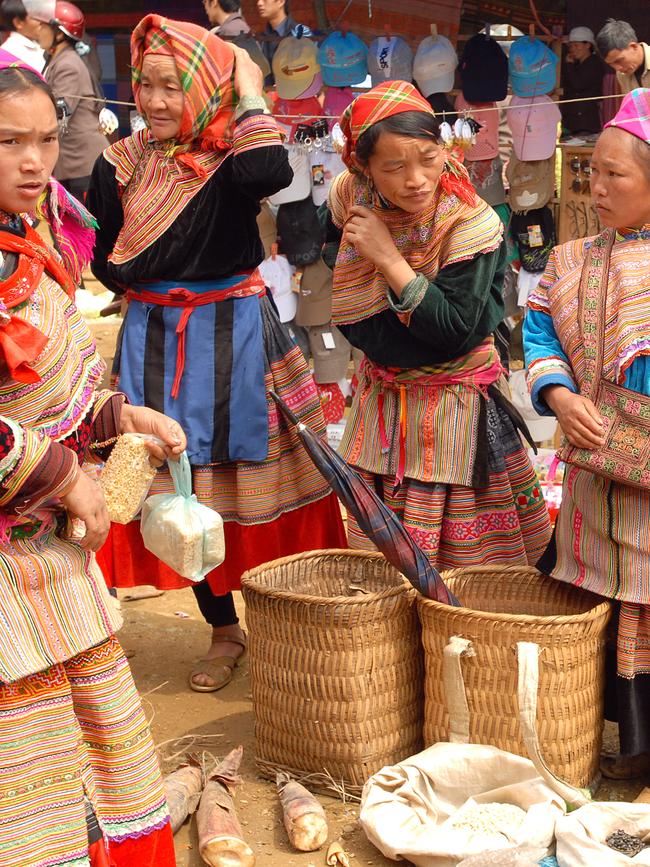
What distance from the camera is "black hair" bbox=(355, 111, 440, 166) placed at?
3.39 m

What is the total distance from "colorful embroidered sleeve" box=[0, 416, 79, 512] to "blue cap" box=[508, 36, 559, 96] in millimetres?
4514

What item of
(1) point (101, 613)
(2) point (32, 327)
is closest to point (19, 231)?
(2) point (32, 327)

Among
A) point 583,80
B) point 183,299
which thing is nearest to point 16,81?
point 183,299

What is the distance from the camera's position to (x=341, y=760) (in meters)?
3.46

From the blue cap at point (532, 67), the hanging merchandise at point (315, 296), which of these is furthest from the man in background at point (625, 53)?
the hanging merchandise at point (315, 296)

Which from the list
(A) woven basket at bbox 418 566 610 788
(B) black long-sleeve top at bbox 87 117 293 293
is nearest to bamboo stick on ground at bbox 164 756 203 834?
(A) woven basket at bbox 418 566 610 788

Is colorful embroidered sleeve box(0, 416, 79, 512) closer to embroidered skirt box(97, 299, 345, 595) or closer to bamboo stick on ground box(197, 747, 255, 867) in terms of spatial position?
bamboo stick on ground box(197, 747, 255, 867)

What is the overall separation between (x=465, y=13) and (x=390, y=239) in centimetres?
353

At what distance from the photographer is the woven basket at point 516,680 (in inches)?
125

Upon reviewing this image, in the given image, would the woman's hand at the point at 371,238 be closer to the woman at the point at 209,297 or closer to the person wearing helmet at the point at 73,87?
the woman at the point at 209,297

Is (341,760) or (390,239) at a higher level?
(390,239)

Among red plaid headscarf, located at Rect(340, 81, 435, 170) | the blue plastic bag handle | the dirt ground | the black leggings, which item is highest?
red plaid headscarf, located at Rect(340, 81, 435, 170)

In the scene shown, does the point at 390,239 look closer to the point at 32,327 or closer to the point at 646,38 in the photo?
the point at 32,327

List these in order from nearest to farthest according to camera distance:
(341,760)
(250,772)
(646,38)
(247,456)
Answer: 1. (341,760)
2. (250,772)
3. (247,456)
4. (646,38)
